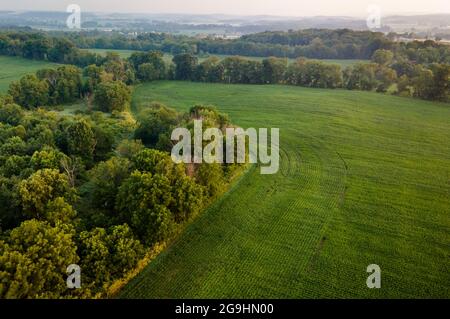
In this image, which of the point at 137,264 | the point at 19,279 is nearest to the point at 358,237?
the point at 137,264

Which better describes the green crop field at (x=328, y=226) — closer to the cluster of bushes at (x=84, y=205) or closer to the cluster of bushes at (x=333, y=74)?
the cluster of bushes at (x=84, y=205)

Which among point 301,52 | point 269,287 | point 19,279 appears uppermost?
point 301,52

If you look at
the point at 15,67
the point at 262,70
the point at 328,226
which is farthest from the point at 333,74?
the point at 15,67

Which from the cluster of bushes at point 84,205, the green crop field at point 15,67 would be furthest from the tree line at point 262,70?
the cluster of bushes at point 84,205

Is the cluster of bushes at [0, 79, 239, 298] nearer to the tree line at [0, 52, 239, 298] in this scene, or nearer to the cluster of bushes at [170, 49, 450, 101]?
the tree line at [0, 52, 239, 298]

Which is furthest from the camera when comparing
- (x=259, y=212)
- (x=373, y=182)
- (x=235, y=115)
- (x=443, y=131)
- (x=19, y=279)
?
(x=235, y=115)

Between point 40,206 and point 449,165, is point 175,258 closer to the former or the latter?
point 40,206
